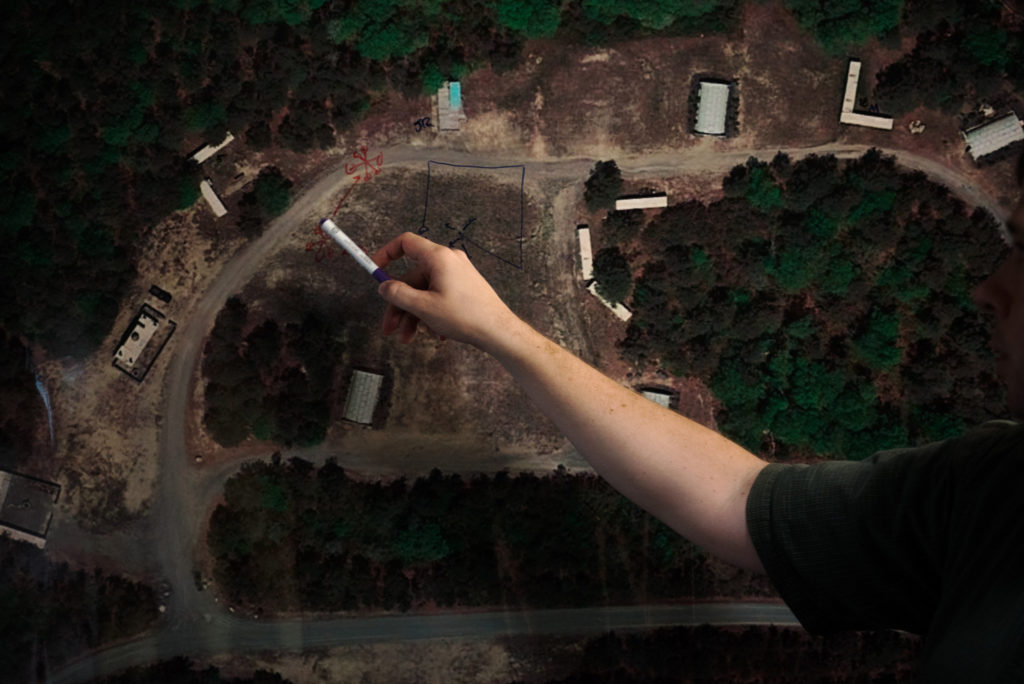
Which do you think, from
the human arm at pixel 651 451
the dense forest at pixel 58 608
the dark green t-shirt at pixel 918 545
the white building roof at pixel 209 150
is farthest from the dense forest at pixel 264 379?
the dark green t-shirt at pixel 918 545

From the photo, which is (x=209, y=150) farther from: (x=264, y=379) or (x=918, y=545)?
(x=918, y=545)

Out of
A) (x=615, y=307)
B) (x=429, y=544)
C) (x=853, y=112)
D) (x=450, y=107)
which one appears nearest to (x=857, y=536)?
(x=615, y=307)

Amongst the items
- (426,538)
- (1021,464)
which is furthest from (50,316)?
(1021,464)

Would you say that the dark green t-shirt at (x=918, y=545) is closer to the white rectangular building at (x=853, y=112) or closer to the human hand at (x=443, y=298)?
the human hand at (x=443, y=298)

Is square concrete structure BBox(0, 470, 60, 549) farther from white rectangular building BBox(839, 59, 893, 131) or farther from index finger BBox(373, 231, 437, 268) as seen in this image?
white rectangular building BBox(839, 59, 893, 131)

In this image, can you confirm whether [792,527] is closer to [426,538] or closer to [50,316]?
[426,538]
